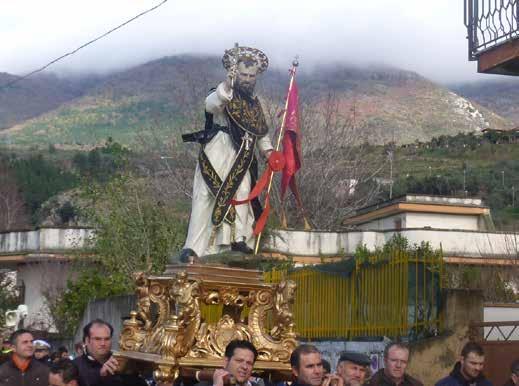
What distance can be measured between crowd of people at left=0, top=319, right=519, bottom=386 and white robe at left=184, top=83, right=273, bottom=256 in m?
1.68

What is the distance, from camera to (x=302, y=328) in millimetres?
14969

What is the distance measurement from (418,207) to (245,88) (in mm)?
29370

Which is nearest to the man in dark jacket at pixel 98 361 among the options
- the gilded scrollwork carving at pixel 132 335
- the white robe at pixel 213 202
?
the gilded scrollwork carving at pixel 132 335

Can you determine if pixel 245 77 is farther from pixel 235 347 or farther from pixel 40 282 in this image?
pixel 40 282

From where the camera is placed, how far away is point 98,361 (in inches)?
302

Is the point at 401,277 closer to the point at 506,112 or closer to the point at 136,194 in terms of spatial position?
the point at 136,194

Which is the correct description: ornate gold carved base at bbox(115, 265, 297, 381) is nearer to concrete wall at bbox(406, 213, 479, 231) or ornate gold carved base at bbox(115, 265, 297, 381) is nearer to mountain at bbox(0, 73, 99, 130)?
concrete wall at bbox(406, 213, 479, 231)

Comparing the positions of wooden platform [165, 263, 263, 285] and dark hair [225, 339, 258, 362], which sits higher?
wooden platform [165, 263, 263, 285]

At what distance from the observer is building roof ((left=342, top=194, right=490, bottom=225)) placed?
37969 mm

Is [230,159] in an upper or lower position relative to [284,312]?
upper

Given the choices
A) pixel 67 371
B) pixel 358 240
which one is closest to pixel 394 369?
pixel 67 371

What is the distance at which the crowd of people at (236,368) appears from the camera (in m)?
6.62

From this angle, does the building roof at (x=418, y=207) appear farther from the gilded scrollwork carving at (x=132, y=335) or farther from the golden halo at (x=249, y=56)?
the gilded scrollwork carving at (x=132, y=335)

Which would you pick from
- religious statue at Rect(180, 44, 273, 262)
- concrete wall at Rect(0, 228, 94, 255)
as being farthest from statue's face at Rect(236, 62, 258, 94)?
concrete wall at Rect(0, 228, 94, 255)
